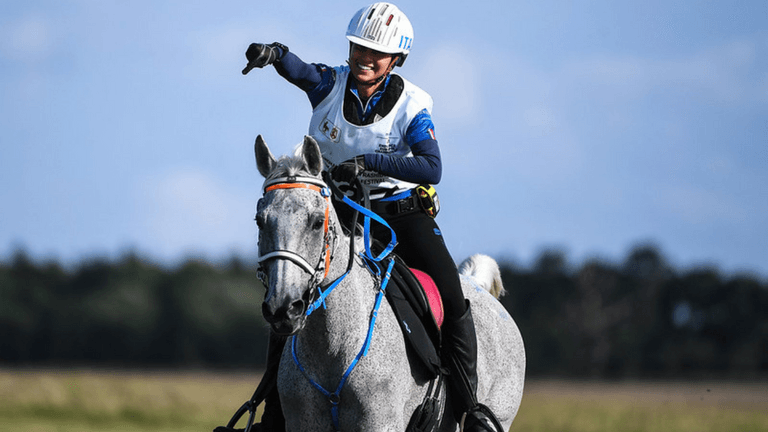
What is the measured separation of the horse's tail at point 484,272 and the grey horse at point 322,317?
2686 mm

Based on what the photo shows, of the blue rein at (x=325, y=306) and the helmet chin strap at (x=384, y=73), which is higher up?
the helmet chin strap at (x=384, y=73)

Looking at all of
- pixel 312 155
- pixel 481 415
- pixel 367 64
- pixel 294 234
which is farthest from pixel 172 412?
pixel 294 234

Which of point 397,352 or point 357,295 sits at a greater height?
point 357,295

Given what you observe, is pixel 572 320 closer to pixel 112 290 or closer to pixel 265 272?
pixel 112 290

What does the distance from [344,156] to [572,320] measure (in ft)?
226

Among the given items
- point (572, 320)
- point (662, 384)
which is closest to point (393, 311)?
point (662, 384)

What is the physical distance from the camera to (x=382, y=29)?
6832 millimetres

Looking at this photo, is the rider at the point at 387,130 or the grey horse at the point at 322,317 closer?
the grey horse at the point at 322,317

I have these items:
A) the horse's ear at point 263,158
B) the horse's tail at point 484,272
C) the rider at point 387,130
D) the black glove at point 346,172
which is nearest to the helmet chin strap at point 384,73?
the rider at point 387,130

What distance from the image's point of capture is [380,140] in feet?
22.4

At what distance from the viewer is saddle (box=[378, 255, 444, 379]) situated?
637 cm

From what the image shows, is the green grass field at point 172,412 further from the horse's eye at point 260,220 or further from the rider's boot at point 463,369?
the horse's eye at point 260,220

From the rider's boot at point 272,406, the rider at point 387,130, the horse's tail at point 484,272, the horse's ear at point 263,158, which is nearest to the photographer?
the horse's ear at point 263,158

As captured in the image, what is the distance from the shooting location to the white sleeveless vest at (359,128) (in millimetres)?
6816
